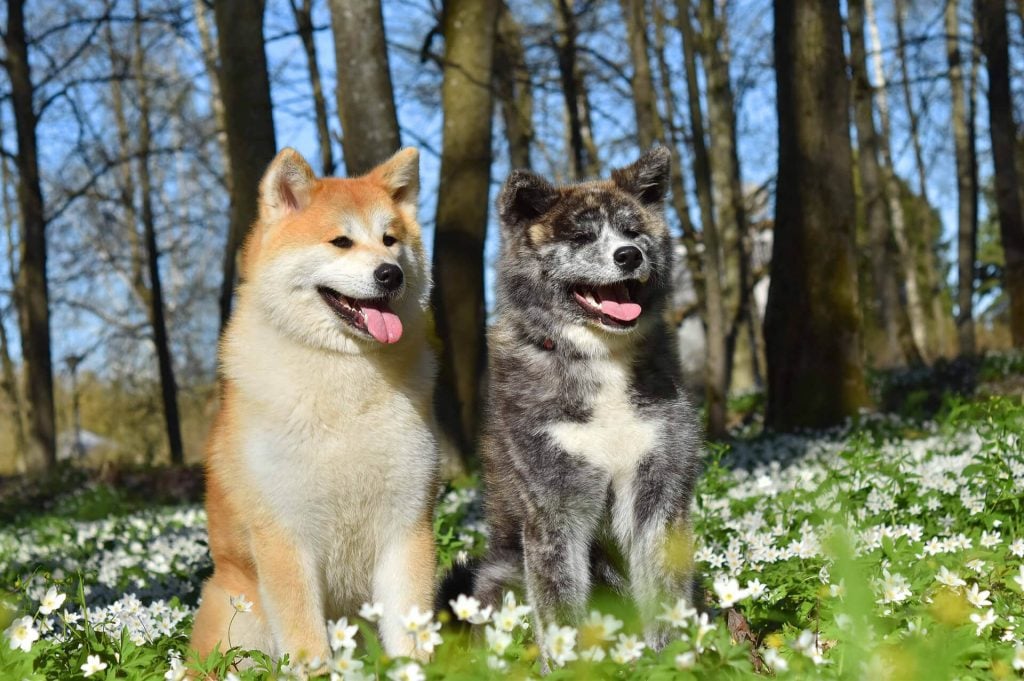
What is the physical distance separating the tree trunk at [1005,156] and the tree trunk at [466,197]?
9014 mm

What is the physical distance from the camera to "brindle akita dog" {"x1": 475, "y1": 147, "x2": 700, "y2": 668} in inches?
146

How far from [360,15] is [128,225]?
19723 millimetres

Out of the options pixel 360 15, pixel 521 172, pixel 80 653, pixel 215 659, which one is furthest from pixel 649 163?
pixel 360 15

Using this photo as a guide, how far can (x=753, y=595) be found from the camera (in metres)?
3.64

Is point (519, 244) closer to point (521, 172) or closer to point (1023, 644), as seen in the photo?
point (521, 172)

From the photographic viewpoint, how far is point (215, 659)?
3.10m

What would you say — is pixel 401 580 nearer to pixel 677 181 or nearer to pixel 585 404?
pixel 585 404

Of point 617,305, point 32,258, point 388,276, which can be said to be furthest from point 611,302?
point 32,258

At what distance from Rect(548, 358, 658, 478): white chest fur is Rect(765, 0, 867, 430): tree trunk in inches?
238

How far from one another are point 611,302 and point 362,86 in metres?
5.16

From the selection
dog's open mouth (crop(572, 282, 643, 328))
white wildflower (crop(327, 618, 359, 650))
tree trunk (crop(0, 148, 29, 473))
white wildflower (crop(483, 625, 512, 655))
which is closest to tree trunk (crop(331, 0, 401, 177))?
dog's open mouth (crop(572, 282, 643, 328))

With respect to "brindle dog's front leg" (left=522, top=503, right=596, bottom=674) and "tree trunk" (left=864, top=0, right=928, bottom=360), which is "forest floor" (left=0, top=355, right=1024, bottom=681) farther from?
"tree trunk" (left=864, top=0, right=928, bottom=360)

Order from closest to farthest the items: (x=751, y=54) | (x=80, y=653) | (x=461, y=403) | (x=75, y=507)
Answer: (x=80, y=653)
(x=461, y=403)
(x=75, y=507)
(x=751, y=54)

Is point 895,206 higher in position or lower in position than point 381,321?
higher
